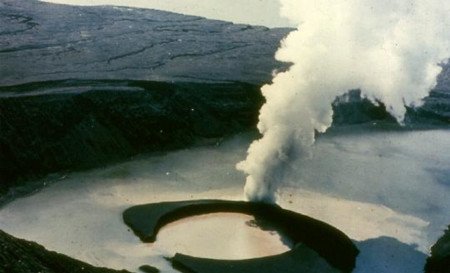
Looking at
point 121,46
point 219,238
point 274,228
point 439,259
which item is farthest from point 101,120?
point 121,46

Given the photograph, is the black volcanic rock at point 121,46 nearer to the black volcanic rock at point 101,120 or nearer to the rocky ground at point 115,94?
the rocky ground at point 115,94

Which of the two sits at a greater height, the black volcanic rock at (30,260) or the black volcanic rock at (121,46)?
the black volcanic rock at (121,46)

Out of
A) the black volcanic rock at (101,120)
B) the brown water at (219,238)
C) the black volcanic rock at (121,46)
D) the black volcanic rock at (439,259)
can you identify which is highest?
the black volcanic rock at (121,46)

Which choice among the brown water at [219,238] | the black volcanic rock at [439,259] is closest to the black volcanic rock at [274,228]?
the brown water at [219,238]

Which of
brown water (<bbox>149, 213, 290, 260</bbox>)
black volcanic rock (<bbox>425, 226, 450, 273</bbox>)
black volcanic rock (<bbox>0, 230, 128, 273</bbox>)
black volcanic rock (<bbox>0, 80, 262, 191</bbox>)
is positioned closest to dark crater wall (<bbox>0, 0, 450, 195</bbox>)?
black volcanic rock (<bbox>0, 80, 262, 191</bbox>)

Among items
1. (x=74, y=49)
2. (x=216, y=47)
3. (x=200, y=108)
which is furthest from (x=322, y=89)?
(x=216, y=47)

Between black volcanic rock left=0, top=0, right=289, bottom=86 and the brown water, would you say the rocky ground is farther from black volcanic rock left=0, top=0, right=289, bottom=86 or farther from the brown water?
the brown water
